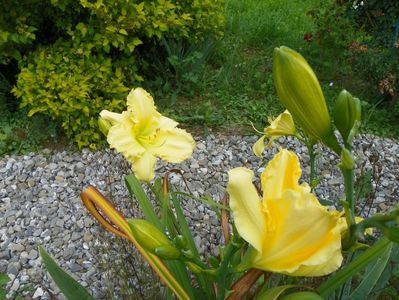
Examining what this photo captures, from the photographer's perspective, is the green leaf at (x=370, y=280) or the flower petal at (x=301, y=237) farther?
the green leaf at (x=370, y=280)

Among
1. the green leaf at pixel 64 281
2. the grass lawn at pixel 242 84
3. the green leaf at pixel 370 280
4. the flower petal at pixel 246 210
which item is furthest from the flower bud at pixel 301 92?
the grass lawn at pixel 242 84

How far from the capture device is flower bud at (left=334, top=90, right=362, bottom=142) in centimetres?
65

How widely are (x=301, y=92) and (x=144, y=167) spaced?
0.31m

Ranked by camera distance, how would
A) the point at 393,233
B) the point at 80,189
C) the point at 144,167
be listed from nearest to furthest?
the point at 393,233
the point at 144,167
the point at 80,189

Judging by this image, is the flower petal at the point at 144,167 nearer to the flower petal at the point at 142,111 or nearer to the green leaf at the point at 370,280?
the flower petal at the point at 142,111

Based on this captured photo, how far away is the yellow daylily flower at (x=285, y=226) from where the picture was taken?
0.60 metres

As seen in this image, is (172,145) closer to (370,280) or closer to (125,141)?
(125,141)

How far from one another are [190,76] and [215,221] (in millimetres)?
1059

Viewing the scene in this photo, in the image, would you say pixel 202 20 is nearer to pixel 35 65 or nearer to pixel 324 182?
pixel 35 65

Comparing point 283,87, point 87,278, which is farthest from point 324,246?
point 87,278

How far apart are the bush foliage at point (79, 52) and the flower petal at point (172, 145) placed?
165cm

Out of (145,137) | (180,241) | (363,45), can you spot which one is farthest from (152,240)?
(363,45)

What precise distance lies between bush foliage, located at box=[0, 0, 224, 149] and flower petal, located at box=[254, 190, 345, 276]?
1.98 m

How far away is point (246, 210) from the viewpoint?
0.62 m
